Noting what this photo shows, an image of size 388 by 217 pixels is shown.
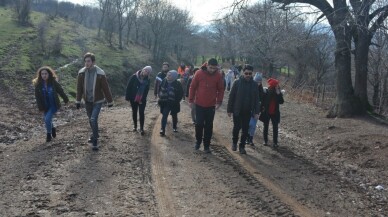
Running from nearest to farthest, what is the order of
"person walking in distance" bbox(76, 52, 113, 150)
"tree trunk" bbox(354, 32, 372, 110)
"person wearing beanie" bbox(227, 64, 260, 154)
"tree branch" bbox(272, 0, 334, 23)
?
1. "person walking in distance" bbox(76, 52, 113, 150)
2. "person wearing beanie" bbox(227, 64, 260, 154)
3. "tree branch" bbox(272, 0, 334, 23)
4. "tree trunk" bbox(354, 32, 372, 110)

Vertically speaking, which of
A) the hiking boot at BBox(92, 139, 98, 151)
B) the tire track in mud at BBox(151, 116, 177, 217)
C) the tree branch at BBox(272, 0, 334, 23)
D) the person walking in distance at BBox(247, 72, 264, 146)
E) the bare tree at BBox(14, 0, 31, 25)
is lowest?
the tire track in mud at BBox(151, 116, 177, 217)

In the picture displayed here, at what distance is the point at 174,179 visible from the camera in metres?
7.27

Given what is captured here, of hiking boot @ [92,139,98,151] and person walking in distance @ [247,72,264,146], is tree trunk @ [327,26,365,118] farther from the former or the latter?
hiking boot @ [92,139,98,151]

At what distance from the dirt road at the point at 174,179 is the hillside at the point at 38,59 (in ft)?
34.3

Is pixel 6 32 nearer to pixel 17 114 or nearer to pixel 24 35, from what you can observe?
pixel 24 35

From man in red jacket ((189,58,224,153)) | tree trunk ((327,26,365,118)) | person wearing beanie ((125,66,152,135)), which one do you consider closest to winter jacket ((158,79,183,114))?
person wearing beanie ((125,66,152,135))

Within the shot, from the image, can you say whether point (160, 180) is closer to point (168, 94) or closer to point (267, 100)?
point (267, 100)

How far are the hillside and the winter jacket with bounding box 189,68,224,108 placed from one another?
449 inches

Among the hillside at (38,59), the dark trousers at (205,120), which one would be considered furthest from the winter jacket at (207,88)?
the hillside at (38,59)

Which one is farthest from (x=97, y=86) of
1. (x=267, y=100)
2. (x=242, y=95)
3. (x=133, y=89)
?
(x=267, y=100)

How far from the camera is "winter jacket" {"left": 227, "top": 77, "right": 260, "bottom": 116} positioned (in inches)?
359

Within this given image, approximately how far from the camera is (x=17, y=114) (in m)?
14.0

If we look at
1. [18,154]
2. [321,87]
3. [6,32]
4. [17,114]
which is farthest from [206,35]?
[18,154]

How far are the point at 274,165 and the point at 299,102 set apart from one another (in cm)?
1497
